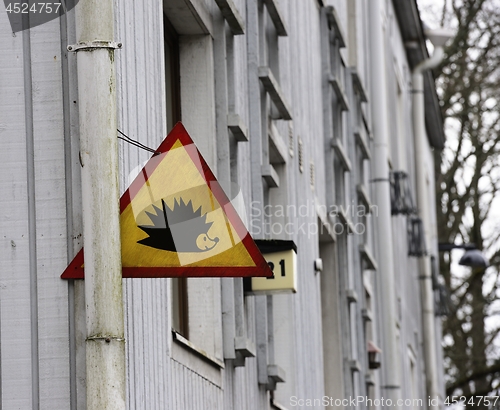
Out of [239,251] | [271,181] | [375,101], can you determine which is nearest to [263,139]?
[271,181]

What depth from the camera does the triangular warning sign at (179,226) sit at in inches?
183

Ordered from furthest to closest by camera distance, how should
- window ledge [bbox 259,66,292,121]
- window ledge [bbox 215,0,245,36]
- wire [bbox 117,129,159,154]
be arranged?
window ledge [bbox 259,66,292,121] < window ledge [bbox 215,0,245,36] < wire [bbox 117,129,159,154]

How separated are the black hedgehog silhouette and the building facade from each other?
0.27 metres

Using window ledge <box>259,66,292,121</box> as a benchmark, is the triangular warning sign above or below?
below

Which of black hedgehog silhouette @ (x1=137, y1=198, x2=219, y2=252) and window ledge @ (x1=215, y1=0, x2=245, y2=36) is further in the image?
window ledge @ (x1=215, y1=0, x2=245, y2=36)

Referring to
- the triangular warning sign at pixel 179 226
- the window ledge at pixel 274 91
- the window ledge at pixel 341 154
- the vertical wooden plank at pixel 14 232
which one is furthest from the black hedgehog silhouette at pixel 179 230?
the window ledge at pixel 341 154

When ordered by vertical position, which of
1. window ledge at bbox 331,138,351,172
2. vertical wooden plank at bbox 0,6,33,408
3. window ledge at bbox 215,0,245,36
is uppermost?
window ledge at bbox 215,0,245,36

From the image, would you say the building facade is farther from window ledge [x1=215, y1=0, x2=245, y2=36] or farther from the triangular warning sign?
the triangular warning sign

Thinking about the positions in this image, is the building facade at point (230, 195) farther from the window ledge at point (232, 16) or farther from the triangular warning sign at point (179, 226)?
the triangular warning sign at point (179, 226)

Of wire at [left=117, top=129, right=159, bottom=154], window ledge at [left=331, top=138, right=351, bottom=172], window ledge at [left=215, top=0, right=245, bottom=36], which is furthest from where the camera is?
window ledge at [left=331, top=138, right=351, bottom=172]

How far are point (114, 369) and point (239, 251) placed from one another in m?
0.66

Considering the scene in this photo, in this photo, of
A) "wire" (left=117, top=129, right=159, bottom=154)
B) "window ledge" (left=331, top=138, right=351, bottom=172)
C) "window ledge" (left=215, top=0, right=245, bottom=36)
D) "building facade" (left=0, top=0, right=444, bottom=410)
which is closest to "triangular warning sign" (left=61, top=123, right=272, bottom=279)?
"wire" (left=117, top=129, right=159, bottom=154)

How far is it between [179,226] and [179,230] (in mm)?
14

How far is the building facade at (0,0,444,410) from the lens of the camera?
472 cm
